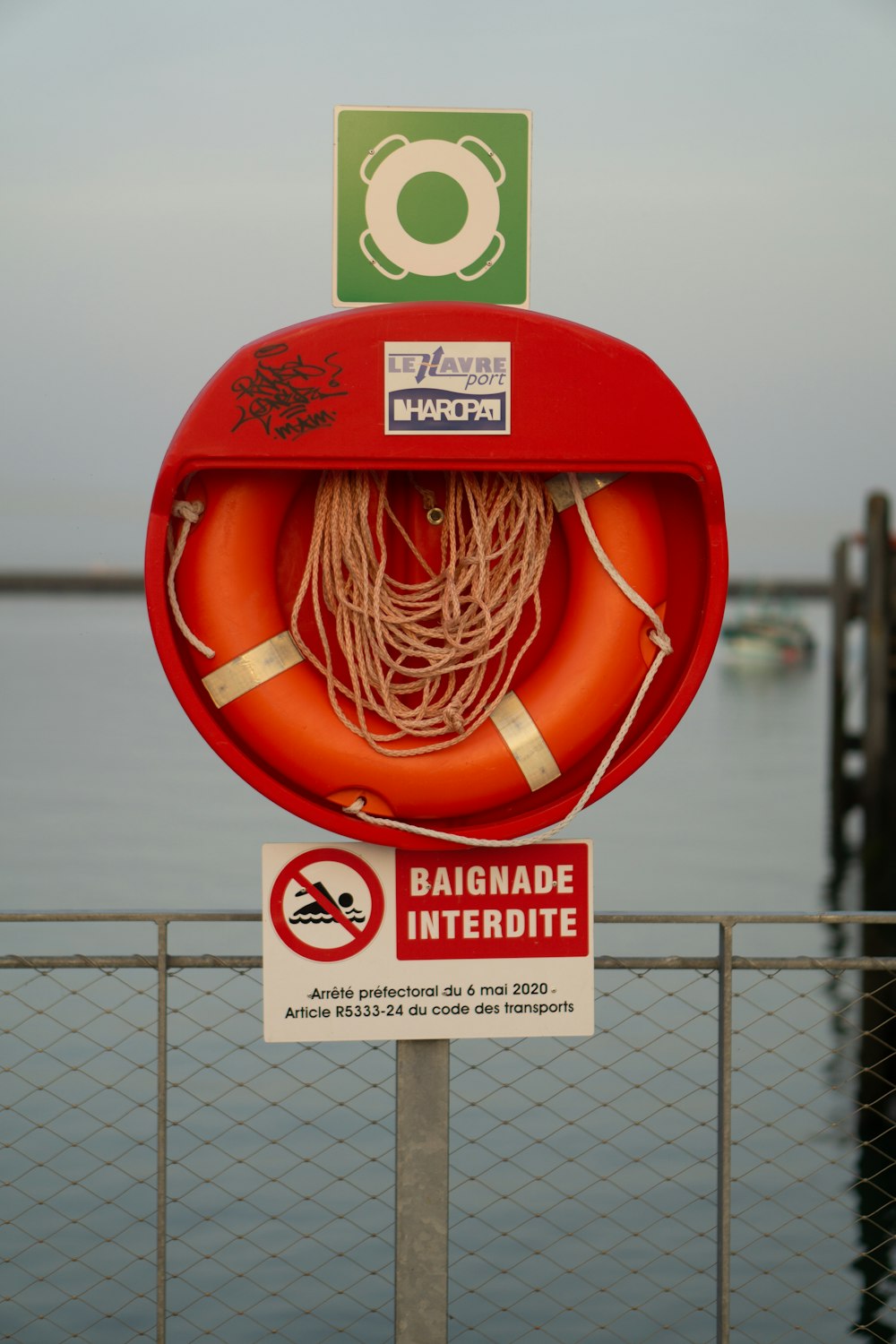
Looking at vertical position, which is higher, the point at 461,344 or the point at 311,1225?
the point at 461,344

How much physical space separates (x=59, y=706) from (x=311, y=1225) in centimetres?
2817

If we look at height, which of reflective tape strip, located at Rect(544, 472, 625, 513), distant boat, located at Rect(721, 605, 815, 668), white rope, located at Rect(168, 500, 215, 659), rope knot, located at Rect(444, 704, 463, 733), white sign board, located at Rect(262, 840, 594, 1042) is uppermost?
reflective tape strip, located at Rect(544, 472, 625, 513)

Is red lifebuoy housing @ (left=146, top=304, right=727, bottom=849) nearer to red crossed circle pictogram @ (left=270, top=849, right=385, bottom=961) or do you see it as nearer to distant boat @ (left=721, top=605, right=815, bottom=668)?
red crossed circle pictogram @ (left=270, top=849, right=385, bottom=961)

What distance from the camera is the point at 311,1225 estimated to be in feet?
16.6

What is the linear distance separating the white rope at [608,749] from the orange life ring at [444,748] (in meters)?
0.02

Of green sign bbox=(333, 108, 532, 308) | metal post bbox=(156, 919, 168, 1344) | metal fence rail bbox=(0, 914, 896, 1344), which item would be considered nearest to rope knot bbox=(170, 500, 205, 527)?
green sign bbox=(333, 108, 532, 308)

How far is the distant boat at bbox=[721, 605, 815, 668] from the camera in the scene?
50844 millimetres

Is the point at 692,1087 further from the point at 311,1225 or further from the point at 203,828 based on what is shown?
the point at 203,828

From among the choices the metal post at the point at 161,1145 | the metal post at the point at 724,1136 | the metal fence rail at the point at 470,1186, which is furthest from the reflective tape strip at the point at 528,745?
the metal fence rail at the point at 470,1186

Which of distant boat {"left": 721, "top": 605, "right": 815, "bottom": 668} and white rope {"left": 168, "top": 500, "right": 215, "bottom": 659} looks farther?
distant boat {"left": 721, "top": 605, "right": 815, "bottom": 668}

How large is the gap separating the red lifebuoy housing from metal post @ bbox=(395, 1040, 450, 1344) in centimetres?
35

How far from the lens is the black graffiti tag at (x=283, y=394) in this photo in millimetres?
1973

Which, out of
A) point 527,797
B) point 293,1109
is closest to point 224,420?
point 527,797

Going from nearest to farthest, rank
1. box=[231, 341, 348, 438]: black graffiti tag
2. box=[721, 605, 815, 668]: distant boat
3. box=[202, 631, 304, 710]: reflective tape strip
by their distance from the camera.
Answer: box=[231, 341, 348, 438]: black graffiti tag → box=[202, 631, 304, 710]: reflective tape strip → box=[721, 605, 815, 668]: distant boat
